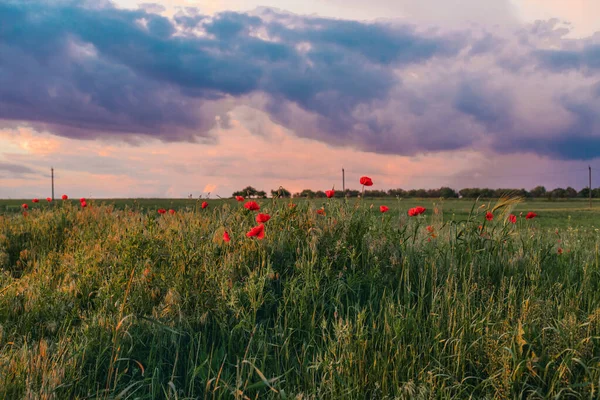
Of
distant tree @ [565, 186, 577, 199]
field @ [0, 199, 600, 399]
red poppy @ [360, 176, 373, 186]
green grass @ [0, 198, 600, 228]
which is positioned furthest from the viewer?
distant tree @ [565, 186, 577, 199]

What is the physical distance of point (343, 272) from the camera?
466 centimetres

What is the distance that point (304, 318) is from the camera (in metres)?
4.09

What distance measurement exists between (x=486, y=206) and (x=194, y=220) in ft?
13.7

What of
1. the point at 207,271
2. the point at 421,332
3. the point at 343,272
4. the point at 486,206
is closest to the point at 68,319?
the point at 207,271

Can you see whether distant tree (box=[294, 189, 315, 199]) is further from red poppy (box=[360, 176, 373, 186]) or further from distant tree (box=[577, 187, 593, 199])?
distant tree (box=[577, 187, 593, 199])

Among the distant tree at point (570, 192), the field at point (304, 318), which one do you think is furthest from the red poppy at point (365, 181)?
the distant tree at point (570, 192)

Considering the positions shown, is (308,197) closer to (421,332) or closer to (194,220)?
(194,220)

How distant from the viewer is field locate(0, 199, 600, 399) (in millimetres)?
3266

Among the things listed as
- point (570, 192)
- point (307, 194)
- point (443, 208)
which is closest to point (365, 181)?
point (307, 194)

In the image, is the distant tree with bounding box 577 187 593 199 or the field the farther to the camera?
the distant tree with bounding box 577 187 593 199

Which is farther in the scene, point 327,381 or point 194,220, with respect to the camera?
point 194,220

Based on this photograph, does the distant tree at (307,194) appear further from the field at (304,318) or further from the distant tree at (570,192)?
the distant tree at (570,192)

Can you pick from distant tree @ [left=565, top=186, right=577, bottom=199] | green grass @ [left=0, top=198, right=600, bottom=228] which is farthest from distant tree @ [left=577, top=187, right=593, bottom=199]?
green grass @ [left=0, top=198, right=600, bottom=228]

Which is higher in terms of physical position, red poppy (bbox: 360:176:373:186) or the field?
red poppy (bbox: 360:176:373:186)
